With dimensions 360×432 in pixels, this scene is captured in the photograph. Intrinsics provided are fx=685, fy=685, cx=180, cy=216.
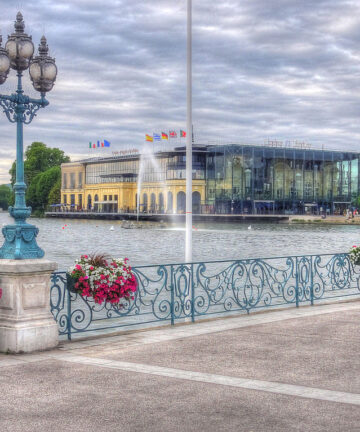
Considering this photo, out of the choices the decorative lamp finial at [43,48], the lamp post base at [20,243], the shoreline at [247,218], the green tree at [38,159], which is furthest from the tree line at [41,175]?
the lamp post base at [20,243]

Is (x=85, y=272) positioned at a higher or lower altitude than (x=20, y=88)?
lower

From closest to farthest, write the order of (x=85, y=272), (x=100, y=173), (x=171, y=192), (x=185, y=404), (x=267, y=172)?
(x=185, y=404) < (x=85, y=272) < (x=267, y=172) < (x=171, y=192) < (x=100, y=173)

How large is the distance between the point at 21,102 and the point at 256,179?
4665 inches

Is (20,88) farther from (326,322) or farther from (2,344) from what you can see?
(326,322)

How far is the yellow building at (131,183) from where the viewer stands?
138625mm

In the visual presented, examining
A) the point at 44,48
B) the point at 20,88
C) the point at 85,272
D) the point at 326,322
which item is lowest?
the point at 326,322

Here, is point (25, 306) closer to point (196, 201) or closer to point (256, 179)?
point (256, 179)

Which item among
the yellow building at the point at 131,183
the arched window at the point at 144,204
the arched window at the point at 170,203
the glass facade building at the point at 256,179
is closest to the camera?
the glass facade building at the point at 256,179

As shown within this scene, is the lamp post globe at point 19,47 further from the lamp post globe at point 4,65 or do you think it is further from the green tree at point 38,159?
the green tree at point 38,159

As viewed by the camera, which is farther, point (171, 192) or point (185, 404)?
point (171, 192)

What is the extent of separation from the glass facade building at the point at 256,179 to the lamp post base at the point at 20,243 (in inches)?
4668

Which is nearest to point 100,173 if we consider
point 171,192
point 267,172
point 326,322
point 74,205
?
point 74,205

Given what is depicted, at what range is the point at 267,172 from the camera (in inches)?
5039

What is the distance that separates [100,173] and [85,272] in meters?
155
